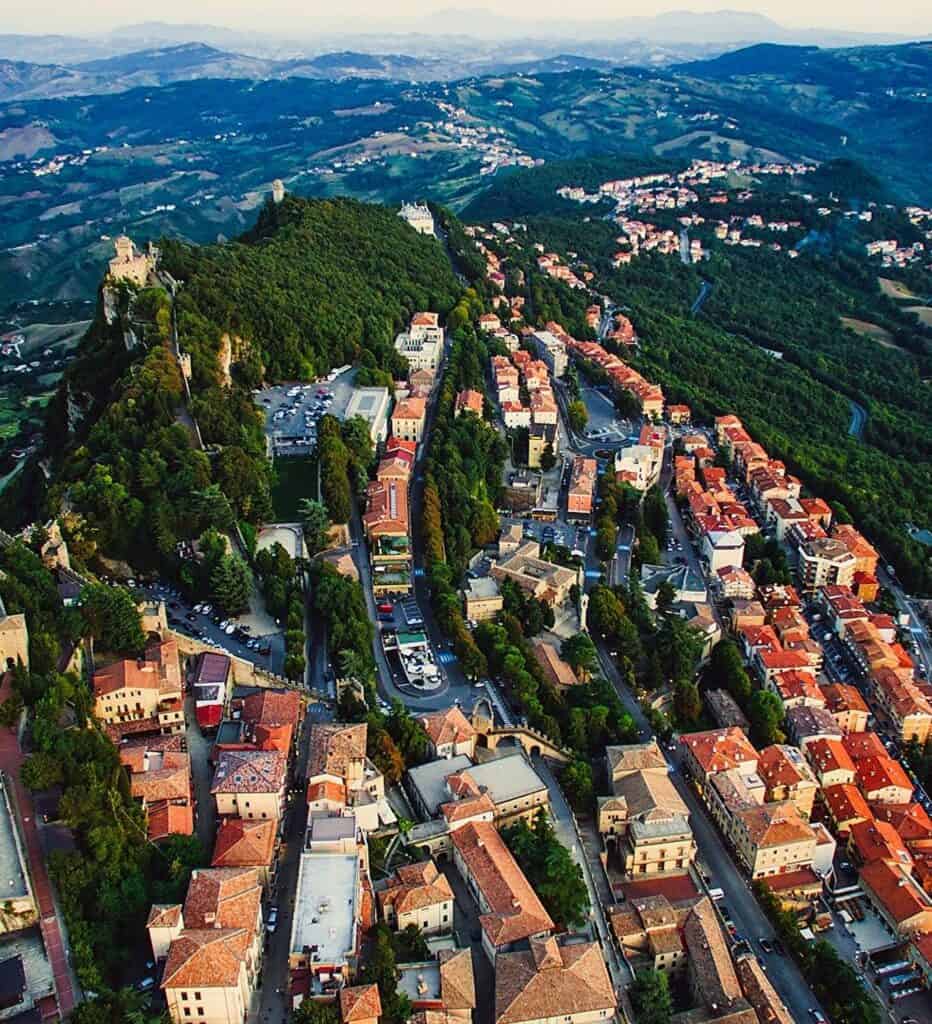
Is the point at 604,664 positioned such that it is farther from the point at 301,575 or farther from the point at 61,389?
the point at 61,389

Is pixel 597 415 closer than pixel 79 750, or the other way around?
pixel 79 750

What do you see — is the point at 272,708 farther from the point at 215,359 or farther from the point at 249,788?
the point at 215,359

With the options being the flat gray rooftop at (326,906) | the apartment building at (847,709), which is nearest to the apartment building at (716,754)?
the apartment building at (847,709)

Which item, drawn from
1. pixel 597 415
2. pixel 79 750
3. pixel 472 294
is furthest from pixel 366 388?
pixel 79 750

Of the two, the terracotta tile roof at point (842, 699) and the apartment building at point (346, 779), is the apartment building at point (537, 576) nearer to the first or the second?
the terracotta tile roof at point (842, 699)

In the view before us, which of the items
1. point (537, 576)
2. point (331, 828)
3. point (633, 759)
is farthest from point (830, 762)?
point (331, 828)

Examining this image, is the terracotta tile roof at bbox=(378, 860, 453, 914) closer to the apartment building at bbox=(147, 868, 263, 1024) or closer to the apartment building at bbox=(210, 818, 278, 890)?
the apartment building at bbox=(210, 818, 278, 890)
